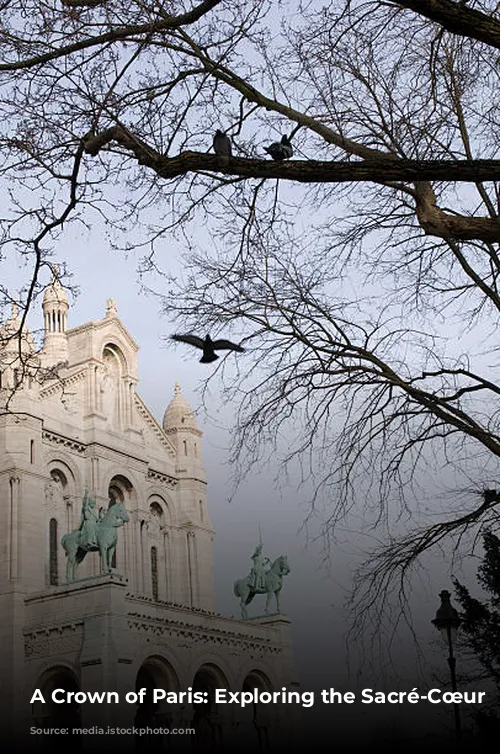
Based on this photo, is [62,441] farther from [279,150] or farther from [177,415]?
[279,150]

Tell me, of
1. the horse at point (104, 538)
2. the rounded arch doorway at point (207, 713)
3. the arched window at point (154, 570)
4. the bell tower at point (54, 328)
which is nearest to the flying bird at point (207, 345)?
Result: the horse at point (104, 538)

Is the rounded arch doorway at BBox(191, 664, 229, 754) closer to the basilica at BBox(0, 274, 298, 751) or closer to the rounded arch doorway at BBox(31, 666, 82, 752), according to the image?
the basilica at BBox(0, 274, 298, 751)

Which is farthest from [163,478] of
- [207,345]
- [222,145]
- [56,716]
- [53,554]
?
[222,145]

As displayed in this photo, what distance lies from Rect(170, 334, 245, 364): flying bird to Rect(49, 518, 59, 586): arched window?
2770cm

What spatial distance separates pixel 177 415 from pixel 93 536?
14.1m

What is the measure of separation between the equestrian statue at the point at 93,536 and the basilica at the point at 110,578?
0.07m

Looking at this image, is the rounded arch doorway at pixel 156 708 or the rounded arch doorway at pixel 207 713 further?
the rounded arch doorway at pixel 207 713

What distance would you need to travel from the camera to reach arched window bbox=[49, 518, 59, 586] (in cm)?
3684

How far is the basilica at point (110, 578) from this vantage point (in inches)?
1243

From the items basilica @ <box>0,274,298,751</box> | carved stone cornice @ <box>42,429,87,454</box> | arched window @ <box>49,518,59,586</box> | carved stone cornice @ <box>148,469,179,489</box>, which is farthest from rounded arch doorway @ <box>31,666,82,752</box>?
carved stone cornice @ <box>148,469,179,489</box>

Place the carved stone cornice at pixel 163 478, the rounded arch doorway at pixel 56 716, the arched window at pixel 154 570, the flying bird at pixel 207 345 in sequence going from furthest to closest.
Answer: the carved stone cornice at pixel 163 478 → the arched window at pixel 154 570 → the rounded arch doorway at pixel 56 716 → the flying bird at pixel 207 345

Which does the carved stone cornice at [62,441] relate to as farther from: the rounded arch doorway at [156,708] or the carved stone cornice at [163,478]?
the rounded arch doorway at [156,708]

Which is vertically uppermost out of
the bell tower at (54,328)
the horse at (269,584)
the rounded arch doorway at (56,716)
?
the bell tower at (54,328)

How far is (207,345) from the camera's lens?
10859 mm
